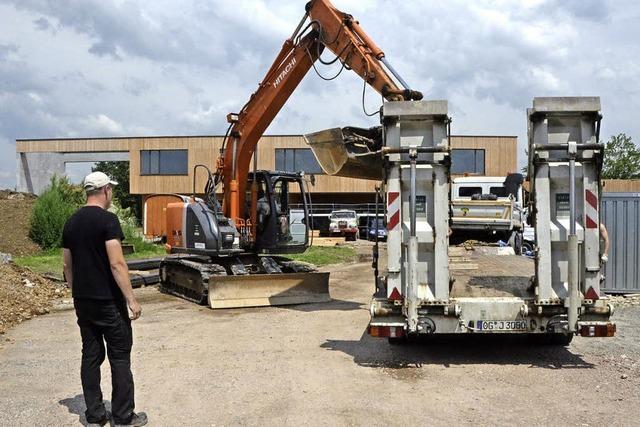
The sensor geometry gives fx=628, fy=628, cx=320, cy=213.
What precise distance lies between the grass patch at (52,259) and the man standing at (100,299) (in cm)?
1103

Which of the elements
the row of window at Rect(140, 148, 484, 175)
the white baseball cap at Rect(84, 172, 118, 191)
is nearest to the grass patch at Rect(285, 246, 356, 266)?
the row of window at Rect(140, 148, 484, 175)

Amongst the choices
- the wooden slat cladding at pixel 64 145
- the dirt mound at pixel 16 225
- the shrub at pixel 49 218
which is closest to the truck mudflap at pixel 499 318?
the dirt mound at pixel 16 225

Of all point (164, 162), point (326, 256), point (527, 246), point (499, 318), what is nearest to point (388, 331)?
point (499, 318)

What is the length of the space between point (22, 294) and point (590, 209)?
1019 cm

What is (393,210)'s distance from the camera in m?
6.96

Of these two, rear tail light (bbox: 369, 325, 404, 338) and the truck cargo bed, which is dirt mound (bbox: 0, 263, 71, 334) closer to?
rear tail light (bbox: 369, 325, 404, 338)

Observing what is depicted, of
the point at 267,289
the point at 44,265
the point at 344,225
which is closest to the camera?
the point at 267,289

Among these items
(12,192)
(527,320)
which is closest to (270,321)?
(527,320)

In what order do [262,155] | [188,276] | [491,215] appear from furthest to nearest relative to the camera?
1. [262,155]
2. [491,215]
3. [188,276]

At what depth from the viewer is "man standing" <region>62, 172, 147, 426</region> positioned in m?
4.84

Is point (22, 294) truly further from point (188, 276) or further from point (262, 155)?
point (262, 155)

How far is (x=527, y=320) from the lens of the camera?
6777 millimetres

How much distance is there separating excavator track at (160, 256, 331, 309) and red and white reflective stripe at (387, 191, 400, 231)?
17.0 ft

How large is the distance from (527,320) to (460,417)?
1.89 meters
